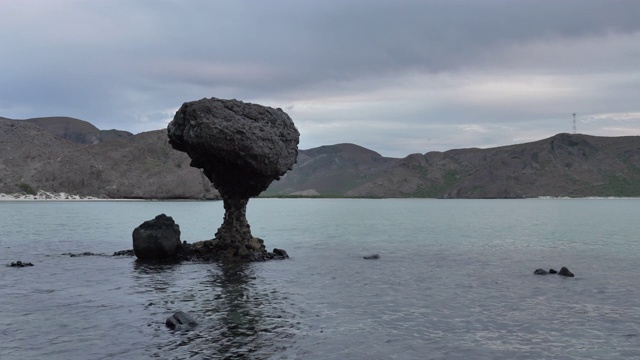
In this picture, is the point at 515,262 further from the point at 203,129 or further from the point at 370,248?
the point at 203,129

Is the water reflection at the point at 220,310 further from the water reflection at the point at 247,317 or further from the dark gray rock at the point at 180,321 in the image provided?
the dark gray rock at the point at 180,321

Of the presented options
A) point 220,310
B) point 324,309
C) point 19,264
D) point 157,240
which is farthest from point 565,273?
point 19,264

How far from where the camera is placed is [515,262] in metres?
48.0

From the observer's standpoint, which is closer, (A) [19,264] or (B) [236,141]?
(A) [19,264]

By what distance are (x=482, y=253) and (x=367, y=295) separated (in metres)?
28.8

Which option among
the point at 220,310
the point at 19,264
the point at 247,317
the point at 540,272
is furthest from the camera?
the point at 19,264

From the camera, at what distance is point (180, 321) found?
74.8 ft

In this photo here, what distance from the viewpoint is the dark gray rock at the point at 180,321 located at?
22.5 metres

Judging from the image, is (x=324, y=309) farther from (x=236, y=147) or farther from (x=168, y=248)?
(x=168, y=248)

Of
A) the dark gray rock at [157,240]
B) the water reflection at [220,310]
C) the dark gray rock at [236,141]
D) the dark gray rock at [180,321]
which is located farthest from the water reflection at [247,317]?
the dark gray rock at [236,141]

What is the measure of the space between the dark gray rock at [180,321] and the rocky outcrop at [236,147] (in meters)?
20.9

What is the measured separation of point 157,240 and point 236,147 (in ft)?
33.5

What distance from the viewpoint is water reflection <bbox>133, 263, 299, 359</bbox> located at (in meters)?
19.8

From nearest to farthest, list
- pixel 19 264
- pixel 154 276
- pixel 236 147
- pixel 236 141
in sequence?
pixel 154 276, pixel 19 264, pixel 236 141, pixel 236 147
